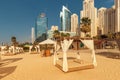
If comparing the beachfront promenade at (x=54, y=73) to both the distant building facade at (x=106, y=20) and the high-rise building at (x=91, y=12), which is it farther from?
the high-rise building at (x=91, y=12)

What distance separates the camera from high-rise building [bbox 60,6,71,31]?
113625 millimetres

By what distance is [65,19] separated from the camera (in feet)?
376

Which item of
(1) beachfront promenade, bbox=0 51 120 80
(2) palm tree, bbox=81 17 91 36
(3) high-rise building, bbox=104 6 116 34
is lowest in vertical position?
(1) beachfront promenade, bbox=0 51 120 80

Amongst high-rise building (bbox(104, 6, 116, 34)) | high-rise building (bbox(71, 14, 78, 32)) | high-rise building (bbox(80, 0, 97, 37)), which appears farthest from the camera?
high-rise building (bbox(71, 14, 78, 32))

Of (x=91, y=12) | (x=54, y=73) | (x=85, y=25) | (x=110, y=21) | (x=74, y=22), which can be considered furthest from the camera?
(x=74, y=22)

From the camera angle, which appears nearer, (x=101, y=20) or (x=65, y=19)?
(x=101, y=20)

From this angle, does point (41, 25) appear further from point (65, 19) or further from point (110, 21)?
point (110, 21)

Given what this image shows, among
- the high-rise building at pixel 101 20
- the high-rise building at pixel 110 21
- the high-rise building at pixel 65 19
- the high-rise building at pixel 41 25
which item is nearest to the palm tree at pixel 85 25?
the high-rise building at pixel 110 21

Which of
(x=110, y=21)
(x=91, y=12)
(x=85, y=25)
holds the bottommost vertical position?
(x=85, y=25)

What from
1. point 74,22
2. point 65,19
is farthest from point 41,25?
point 74,22

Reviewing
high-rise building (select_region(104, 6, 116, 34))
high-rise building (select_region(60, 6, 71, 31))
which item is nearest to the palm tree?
high-rise building (select_region(104, 6, 116, 34))

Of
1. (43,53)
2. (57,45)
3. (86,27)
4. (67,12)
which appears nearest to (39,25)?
(67,12)

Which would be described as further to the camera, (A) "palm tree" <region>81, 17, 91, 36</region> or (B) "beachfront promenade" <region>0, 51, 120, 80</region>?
(A) "palm tree" <region>81, 17, 91, 36</region>

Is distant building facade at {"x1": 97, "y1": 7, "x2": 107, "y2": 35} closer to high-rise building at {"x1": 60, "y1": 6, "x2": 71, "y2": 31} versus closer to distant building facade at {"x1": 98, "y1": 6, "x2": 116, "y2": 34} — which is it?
distant building facade at {"x1": 98, "y1": 6, "x2": 116, "y2": 34}
